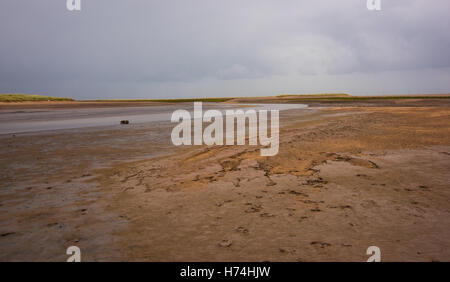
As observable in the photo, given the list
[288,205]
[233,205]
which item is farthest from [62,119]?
[288,205]

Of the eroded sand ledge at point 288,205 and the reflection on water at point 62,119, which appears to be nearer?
the eroded sand ledge at point 288,205

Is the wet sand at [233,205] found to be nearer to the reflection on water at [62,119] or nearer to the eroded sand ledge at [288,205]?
the eroded sand ledge at [288,205]

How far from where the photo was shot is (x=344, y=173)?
5465 mm

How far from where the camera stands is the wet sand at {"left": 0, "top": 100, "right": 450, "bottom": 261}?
2906 mm

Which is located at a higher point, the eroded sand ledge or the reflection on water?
the reflection on water

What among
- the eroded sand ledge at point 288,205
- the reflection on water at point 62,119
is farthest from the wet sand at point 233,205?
the reflection on water at point 62,119

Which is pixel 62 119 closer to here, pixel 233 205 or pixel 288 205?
pixel 233 205

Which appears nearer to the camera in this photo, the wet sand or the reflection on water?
the wet sand

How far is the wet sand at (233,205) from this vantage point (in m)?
2.91

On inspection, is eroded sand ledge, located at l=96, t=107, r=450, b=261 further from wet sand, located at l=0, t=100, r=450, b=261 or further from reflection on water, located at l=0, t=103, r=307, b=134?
reflection on water, located at l=0, t=103, r=307, b=134

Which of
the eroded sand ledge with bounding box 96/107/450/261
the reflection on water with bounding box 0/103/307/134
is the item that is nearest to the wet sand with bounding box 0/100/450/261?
the eroded sand ledge with bounding box 96/107/450/261

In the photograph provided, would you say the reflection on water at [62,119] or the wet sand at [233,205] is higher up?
the reflection on water at [62,119]

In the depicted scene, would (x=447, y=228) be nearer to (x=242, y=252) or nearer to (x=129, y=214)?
(x=242, y=252)

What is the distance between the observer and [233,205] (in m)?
4.09
